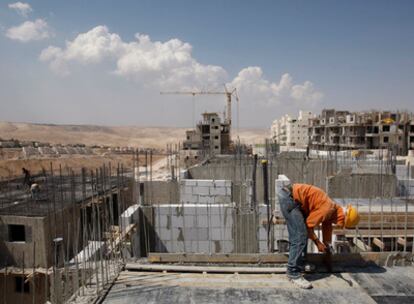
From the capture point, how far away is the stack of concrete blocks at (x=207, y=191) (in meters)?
9.59

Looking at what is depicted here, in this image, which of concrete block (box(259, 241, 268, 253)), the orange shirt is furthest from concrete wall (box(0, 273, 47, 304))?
the orange shirt

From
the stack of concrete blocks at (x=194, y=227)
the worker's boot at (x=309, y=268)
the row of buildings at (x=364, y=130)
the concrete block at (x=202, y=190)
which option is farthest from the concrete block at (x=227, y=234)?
the row of buildings at (x=364, y=130)

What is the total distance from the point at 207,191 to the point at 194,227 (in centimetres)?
253

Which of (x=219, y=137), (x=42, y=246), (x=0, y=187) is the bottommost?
(x=42, y=246)

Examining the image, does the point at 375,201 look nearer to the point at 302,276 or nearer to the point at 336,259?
the point at 336,259

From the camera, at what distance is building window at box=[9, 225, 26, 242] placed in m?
10.5

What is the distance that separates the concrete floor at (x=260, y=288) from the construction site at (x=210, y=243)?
0.01m

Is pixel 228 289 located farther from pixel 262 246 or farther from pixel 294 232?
pixel 262 246

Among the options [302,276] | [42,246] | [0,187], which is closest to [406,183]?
[302,276]

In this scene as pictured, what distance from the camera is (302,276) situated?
3.50 metres

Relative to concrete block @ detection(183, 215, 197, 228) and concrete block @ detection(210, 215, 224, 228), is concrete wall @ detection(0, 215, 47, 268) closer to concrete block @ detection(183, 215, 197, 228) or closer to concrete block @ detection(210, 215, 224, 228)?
concrete block @ detection(183, 215, 197, 228)

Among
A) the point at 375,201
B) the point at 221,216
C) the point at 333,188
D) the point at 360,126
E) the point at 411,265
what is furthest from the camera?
the point at 360,126

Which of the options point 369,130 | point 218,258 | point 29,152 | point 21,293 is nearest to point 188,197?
point 21,293

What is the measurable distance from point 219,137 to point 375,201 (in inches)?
1195
